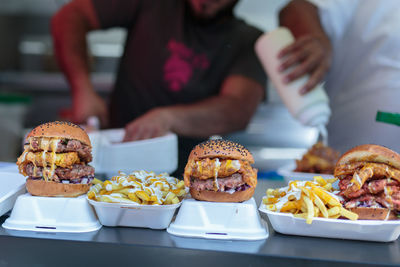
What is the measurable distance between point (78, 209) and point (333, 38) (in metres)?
1.90

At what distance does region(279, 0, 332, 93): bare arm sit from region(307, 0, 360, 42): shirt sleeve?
1.7 inches

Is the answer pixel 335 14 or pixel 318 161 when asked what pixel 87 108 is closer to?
pixel 318 161

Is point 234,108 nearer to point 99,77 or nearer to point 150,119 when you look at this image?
point 150,119

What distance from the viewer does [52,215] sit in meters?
1.18

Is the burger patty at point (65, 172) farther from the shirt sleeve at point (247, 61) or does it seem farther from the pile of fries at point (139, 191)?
the shirt sleeve at point (247, 61)

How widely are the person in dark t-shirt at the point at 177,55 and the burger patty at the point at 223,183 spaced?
1576 mm

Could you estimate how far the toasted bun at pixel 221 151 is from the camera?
117 cm

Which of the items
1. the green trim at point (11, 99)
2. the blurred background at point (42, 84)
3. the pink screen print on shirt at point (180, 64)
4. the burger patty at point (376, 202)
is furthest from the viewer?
the green trim at point (11, 99)

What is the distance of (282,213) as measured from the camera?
1.11 metres

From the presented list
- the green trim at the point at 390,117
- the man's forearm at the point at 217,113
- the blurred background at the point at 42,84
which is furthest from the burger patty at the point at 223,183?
the blurred background at the point at 42,84

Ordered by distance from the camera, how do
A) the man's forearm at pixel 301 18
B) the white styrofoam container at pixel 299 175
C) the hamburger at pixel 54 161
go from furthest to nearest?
1. the man's forearm at pixel 301 18
2. the white styrofoam container at pixel 299 175
3. the hamburger at pixel 54 161

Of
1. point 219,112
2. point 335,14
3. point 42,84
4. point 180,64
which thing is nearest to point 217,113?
point 219,112

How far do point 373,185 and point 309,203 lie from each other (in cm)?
18

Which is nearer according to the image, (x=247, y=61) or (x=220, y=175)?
(x=220, y=175)
